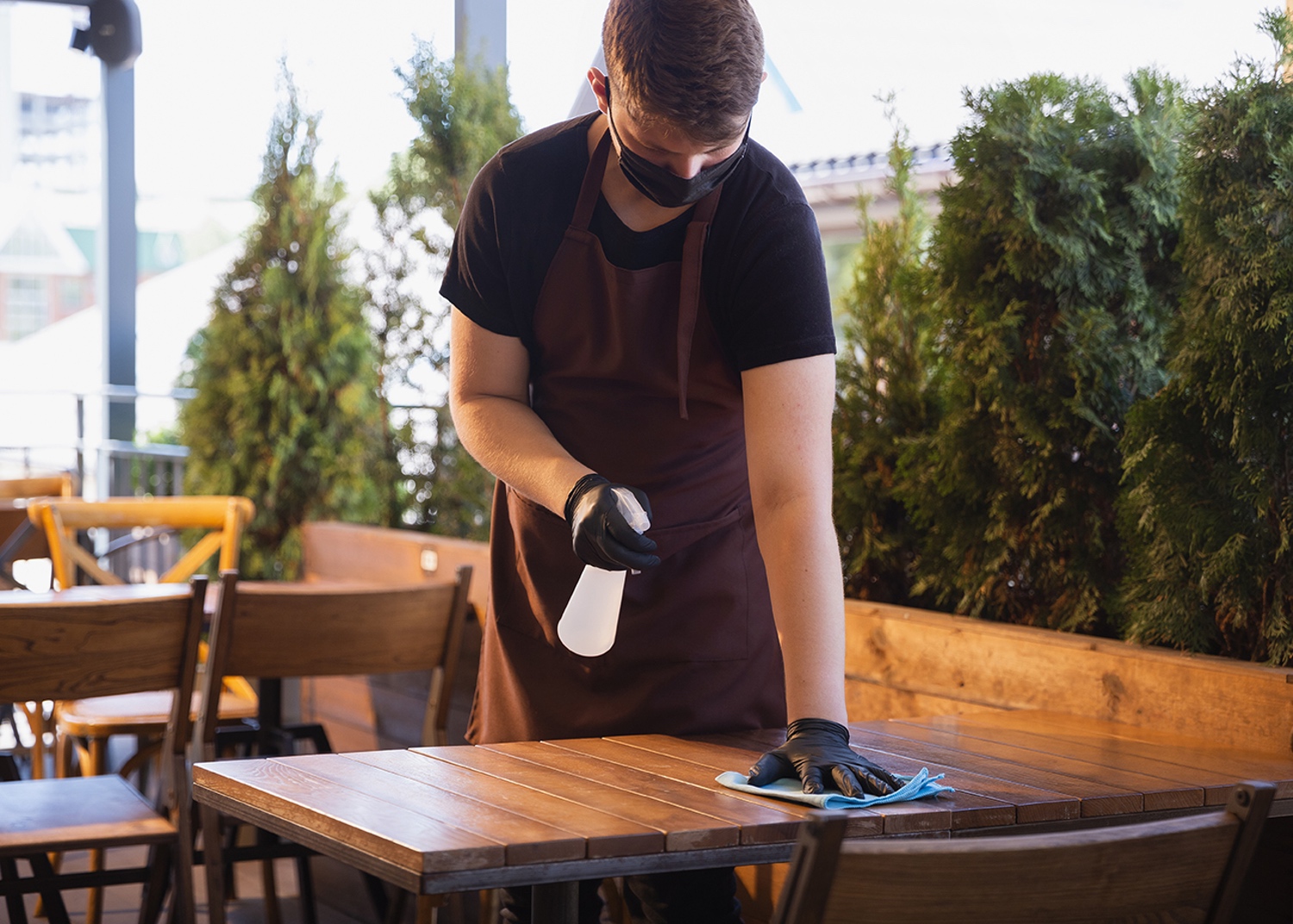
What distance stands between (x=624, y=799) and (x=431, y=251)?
3.21 m

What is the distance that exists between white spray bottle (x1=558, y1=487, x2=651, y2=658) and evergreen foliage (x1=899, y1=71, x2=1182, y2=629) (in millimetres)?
1034

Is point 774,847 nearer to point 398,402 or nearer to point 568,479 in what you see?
point 568,479

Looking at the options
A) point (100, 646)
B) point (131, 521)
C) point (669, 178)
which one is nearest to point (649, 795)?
point (669, 178)

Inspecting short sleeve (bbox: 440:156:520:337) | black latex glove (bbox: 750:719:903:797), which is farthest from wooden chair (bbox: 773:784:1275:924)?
short sleeve (bbox: 440:156:520:337)

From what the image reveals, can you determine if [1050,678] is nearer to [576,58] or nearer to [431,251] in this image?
[431,251]

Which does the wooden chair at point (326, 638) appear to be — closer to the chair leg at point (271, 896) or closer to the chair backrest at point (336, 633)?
the chair backrest at point (336, 633)

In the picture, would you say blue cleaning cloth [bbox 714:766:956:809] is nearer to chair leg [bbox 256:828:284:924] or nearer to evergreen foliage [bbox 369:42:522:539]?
chair leg [bbox 256:828:284:924]

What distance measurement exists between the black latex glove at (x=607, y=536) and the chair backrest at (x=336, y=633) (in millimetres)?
1149

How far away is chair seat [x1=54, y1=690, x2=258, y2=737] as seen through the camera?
3.07 metres

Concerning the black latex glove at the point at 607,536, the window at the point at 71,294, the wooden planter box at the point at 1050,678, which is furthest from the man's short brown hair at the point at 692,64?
the window at the point at 71,294

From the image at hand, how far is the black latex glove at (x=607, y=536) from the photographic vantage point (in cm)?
135

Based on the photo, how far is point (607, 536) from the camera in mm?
1357

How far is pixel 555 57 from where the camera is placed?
4.79 m

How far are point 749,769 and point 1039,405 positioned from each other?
1.17m
